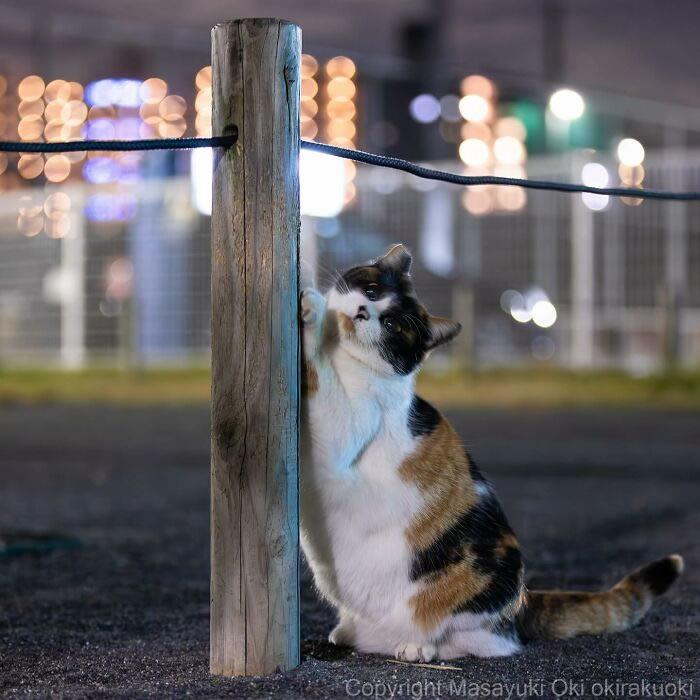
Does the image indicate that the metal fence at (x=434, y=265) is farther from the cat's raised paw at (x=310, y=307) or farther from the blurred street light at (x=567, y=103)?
the cat's raised paw at (x=310, y=307)

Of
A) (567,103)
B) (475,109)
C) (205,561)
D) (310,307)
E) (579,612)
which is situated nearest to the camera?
(310,307)

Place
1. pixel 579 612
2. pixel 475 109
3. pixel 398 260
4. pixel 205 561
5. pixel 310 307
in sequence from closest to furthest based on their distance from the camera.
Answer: pixel 310 307, pixel 398 260, pixel 579 612, pixel 205 561, pixel 475 109

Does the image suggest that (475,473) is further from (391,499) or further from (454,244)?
(454,244)

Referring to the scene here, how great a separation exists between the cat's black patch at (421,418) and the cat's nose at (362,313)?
24cm

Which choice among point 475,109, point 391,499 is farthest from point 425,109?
point 391,499

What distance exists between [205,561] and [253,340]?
200 centimetres

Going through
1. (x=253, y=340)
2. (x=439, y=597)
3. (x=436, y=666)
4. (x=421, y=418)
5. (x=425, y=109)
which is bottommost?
(x=436, y=666)

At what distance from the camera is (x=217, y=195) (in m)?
2.28

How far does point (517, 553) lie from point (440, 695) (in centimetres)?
53

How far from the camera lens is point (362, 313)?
2.45m

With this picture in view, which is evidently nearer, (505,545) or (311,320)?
(311,320)

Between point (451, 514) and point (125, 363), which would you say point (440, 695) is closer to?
point (451, 514)

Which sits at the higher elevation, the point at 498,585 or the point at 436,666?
the point at 498,585

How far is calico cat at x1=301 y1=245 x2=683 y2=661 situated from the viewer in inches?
94.0
